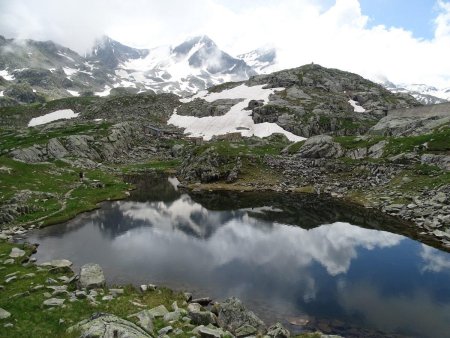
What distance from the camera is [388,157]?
281ft

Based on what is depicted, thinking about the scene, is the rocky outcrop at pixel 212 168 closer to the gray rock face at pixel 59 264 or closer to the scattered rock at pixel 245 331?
the gray rock face at pixel 59 264

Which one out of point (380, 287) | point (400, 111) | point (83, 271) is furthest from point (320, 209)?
point (400, 111)

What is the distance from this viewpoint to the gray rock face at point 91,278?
3066 centimetres

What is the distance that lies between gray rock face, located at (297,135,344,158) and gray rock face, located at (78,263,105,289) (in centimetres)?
7706

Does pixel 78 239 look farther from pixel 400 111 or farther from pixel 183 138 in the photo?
pixel 400 111

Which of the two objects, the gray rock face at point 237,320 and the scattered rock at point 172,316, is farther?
the gray rock face at point 237,320

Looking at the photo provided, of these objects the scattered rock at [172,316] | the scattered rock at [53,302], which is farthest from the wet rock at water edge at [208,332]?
the scattered rock at [53,302]

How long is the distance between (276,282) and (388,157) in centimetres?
6090

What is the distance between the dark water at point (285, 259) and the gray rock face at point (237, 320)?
9.67 ft

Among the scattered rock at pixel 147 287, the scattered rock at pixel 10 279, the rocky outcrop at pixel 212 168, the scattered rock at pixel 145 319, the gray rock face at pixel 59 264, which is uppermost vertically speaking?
the rocky outcrop at pixel 212 168

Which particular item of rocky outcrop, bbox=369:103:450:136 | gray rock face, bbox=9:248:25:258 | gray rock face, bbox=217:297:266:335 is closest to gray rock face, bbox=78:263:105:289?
gray rock face, bbox=217:297:266:335

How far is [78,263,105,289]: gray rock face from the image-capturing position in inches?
1207

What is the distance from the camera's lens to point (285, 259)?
43.1 m

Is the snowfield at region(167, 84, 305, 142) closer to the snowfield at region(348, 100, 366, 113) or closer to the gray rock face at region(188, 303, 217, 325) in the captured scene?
the snowfield at region(348, 100, 366, 113)
